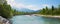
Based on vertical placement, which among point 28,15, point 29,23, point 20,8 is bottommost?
point 29,23

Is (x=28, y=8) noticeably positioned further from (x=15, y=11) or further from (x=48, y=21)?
(x=48, y=21)

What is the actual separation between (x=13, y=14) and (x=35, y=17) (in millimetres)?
425

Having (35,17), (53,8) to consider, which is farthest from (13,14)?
(53,8)

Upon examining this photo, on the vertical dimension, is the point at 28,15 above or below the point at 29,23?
above

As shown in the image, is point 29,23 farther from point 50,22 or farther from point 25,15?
point 50,22

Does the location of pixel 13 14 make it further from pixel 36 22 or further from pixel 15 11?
pixel 36 22

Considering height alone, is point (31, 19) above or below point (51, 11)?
below

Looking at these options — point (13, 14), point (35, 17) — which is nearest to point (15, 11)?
point (13, 14)

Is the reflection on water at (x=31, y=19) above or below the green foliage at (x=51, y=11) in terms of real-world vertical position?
below

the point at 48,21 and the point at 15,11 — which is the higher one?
the point at 15,11

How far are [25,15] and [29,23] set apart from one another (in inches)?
6.7

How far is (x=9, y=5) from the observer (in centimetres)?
228

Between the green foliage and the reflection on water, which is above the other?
the green foliage

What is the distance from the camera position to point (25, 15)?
2.30m
